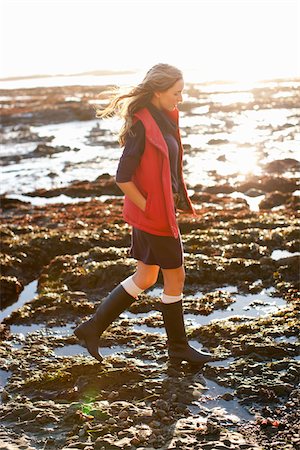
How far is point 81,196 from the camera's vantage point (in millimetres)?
19625

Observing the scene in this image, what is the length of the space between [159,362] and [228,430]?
4.76 feet

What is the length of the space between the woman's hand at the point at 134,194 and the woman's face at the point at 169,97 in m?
0.75

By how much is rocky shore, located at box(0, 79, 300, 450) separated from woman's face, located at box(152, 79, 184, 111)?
2.52 meters

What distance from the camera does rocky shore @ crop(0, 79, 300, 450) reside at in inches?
191

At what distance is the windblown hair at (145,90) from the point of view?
5.25 metres

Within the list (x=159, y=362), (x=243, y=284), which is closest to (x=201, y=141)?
(x=243, y=284)

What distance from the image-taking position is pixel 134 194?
5.32 m

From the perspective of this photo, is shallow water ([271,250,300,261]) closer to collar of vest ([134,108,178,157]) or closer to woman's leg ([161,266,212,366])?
woman's leg ([161,266,212,366])

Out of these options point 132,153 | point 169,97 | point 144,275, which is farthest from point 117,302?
point 169,97

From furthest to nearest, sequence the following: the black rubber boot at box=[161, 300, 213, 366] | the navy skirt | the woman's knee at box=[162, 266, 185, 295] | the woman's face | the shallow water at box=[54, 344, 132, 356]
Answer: the shallow water at box=[54, 344, 132, 356]
the black rubber boot at box=[161, 300, 213, 366]
the woman's knee at box=[162, 266, 185, 295]
the navy skirt
the woman's face

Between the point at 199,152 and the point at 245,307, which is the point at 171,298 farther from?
the point at 199,152

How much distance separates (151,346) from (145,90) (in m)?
2.79

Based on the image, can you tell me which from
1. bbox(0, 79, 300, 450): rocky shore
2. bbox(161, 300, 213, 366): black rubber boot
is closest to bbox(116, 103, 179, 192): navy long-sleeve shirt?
bbox(161, 300, 213, 366): black rubber boot

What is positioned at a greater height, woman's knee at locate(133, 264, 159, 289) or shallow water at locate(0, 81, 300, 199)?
woman's knee at locate(133, 264, 159, 289)
